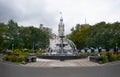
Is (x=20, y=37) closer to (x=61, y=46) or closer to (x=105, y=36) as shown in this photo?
(x=61, y=46)

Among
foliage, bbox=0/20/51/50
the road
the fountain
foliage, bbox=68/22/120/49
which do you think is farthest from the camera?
foliage, bbox=0/20/51/50

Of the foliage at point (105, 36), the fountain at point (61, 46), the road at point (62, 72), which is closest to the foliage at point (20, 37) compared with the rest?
the fountain at point (61, 46)

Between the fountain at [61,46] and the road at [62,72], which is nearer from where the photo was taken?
the road at [62,72]

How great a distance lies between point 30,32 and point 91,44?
23.1 m

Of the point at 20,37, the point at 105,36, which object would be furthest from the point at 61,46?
the point at 20,37

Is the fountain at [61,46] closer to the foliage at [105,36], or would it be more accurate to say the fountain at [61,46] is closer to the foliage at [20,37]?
the foliage at [105,36]

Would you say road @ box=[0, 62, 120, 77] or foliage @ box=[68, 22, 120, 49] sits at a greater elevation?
foliage @ box=[68, 22, 120, 49]

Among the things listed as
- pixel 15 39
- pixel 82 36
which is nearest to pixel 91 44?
pixel 82 36

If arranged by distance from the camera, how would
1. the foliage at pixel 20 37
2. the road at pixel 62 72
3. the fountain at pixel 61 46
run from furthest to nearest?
the foliage at pixel 20 37
the fountain at pixel 61 46
the road at pixel 62 72

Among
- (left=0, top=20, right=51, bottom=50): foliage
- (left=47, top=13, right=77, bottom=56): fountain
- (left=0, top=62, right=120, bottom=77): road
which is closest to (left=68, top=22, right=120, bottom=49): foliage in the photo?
(left=47, top=13, right=77, bottom=56): fountain

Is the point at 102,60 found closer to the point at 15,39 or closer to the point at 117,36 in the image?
the point at 117,36

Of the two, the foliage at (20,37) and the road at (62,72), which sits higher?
the foliage at (20,37)

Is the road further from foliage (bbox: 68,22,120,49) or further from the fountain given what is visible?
foliage (bbox: 68,22,120,49)

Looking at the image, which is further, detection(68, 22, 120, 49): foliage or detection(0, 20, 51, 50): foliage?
detection(0, 20, 51, 50): foliage
